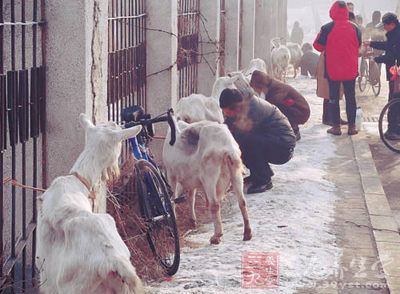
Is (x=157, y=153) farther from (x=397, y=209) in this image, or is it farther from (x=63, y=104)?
(x=63, y=104)

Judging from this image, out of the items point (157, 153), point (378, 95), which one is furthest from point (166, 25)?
point (378, 95)

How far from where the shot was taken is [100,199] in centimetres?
641

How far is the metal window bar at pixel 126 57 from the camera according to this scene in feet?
25.9

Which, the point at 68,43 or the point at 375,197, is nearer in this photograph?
the point at 68,43

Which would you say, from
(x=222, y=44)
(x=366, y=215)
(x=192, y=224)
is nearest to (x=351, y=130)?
(x=222, y=44)

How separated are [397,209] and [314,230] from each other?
1.99 metres

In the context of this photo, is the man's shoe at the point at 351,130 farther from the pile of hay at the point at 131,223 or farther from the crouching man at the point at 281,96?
the pile of hay at the point at 131,223

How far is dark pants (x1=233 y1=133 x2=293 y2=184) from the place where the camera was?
9.20m

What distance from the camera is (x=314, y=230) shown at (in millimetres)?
7812

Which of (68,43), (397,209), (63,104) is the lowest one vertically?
(397,209)

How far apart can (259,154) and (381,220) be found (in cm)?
154

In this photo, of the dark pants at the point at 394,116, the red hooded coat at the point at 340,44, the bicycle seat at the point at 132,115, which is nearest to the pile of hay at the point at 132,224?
the bicycle seat at the point at 132,115

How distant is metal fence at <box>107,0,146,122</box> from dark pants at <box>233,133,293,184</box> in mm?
1200

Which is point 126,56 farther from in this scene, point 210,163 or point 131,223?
point 131,223
